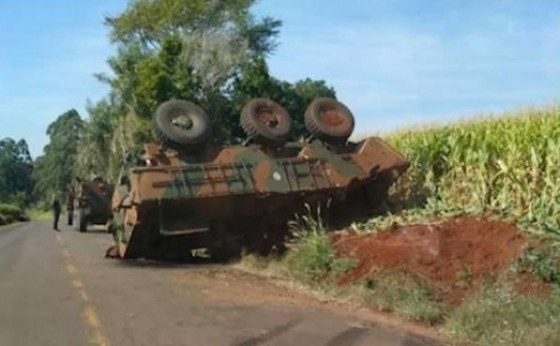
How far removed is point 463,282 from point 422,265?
3.27ft

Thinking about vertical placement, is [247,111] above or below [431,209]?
above

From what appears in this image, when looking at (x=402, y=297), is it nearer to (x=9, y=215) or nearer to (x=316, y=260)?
(x=316, y=260)

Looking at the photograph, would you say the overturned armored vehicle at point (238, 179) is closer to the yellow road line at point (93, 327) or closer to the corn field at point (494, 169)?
the corn field at point (494, 169)

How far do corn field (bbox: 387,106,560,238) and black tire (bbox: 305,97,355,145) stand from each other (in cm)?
187

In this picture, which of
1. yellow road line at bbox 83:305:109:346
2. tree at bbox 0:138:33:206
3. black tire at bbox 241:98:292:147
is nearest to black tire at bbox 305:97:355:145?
black tire at bbox 241:98:292:147

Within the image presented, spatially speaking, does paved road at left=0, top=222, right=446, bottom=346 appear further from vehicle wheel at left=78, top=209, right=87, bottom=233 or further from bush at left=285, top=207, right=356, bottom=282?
vehicle wheel at left=78, top=209, right=87, bottom=233

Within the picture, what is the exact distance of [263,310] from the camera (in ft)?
40.6

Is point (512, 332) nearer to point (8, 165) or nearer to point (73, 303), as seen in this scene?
point (73, 303)

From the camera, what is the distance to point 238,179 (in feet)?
60.4

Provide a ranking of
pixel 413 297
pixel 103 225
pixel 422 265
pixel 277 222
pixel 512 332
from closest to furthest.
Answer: pixel 512 332 → pixel 413 297 → pixel 422 265 → pixel 277 222 → pixel 103 225

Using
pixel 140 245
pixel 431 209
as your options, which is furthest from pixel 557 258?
pixel 140 245

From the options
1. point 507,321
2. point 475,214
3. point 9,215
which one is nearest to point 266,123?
point 475,214

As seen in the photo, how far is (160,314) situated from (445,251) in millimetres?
4501

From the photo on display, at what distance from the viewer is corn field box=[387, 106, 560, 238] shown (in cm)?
1578
